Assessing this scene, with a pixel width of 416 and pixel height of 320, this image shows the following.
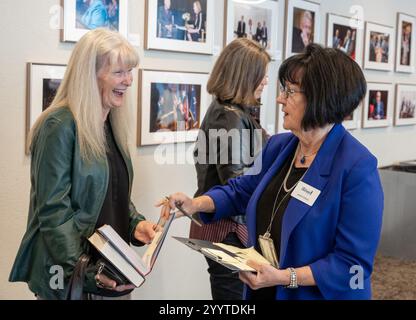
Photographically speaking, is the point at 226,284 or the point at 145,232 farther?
the point at 226,284

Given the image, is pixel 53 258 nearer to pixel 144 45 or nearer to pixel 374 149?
pixel 144 45

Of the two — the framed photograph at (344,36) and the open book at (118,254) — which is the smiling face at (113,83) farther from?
the framed photograph at (344,36)

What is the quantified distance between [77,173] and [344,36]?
3945mm

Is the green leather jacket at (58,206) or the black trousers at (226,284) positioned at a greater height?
the green leather jacket at (58,206)

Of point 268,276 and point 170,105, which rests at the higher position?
point 170,105

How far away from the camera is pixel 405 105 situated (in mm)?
6387

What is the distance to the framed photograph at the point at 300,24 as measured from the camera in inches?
179

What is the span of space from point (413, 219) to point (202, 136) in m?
3.35

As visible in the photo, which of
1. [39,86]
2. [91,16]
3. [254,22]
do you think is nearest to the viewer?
[39,86]

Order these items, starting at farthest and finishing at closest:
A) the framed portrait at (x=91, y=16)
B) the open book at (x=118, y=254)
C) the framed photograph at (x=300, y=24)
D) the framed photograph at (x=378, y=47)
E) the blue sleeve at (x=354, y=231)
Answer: the framed photograph at (x=378, y=47)
the framed photograph at (x=300, y=24)
the framed portrait at (x=91, y=16)
the open book at (x=118, y=254)
the blue sleeve at (x=354, y=231)

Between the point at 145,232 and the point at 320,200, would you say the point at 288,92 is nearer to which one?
the point at 320,200

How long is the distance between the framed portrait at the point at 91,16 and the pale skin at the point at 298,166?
1.15m

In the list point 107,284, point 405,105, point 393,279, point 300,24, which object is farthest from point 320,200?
point 405,105

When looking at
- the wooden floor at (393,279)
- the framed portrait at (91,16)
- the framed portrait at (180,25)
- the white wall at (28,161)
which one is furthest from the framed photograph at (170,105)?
the wooden floor at (393,279)
